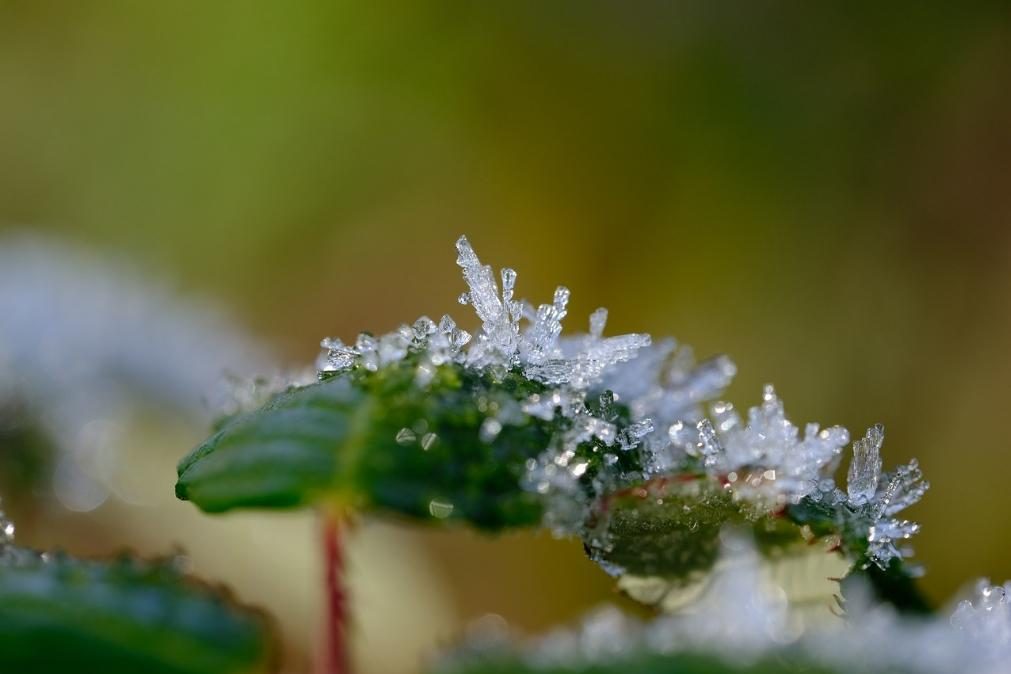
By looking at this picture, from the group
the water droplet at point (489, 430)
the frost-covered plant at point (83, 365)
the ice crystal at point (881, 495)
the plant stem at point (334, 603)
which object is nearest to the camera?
the plant stem at point (334, 603)

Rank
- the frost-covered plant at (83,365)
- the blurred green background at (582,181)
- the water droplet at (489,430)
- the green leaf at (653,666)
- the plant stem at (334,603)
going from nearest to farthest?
the green leaf at (653,666) < the plant stem at (334,603) < the water droplet at (489,430) < the frost-covered plant at (83,365) < the blurred green background at (582,181)

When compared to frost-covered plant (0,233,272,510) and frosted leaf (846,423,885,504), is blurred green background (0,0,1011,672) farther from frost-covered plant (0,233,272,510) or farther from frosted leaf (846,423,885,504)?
frosted leaf (846,423,885,504)

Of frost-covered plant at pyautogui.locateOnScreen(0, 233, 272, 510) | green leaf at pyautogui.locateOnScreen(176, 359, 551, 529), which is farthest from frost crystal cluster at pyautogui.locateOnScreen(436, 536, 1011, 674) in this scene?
frost-covered plant at pyautogui.locateOnScreen(0, 233, 272, 510)

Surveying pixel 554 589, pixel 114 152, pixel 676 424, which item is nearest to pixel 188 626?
pixel 676 424

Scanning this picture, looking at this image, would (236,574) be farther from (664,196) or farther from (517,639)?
(664,196)

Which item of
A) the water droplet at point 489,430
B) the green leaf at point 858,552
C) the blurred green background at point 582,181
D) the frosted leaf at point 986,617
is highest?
the blurred green background at point 582,181

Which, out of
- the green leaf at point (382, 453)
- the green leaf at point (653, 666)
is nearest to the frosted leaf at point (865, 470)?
the green leaf at point (382, 453)

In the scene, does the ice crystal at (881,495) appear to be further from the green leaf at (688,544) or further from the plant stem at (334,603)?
the plant stem at (334,603)
